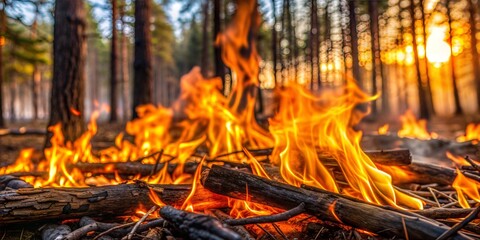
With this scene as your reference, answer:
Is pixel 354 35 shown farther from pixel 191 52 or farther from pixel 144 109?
pixel 191 52

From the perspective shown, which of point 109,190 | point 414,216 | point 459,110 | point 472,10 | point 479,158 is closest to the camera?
point 414,216

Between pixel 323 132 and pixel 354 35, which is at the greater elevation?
pixel 354 35

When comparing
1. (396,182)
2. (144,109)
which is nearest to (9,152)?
(144,109)

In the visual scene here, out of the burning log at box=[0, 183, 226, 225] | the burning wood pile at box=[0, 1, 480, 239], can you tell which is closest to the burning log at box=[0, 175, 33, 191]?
the burning wood pile at box=[0, 1, 480, 239]

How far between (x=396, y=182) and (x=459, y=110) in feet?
70.6

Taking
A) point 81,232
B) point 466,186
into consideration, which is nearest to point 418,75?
point 466,186

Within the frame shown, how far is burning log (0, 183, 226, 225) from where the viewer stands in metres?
2.64

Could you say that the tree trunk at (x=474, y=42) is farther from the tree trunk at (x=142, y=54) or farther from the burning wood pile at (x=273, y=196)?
the burning wood pile at (x=273, y=196)

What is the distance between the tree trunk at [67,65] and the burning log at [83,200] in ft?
11.9

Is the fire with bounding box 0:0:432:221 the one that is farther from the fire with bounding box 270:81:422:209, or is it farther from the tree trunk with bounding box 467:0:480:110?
the tree trunk with bounding box 467:0:480:110

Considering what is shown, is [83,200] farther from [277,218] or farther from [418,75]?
[418,75]

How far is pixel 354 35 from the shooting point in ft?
35.9

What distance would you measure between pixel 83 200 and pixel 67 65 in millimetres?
4145

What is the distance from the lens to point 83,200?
2.77 metres
